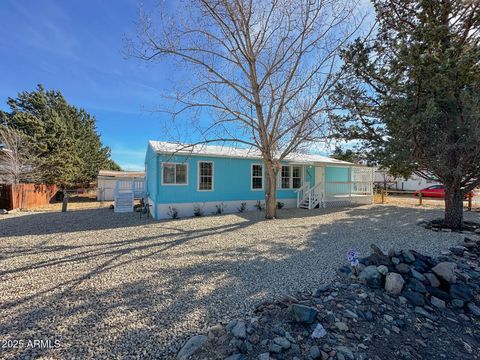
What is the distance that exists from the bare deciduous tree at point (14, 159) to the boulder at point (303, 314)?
18693mm

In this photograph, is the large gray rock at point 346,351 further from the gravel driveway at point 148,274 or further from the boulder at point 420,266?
the boulder at point 420,266

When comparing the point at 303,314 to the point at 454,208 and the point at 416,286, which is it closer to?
the point at 416,286

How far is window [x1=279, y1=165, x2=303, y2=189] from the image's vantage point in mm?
13794

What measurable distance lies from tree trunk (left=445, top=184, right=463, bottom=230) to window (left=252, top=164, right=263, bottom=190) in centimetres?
784

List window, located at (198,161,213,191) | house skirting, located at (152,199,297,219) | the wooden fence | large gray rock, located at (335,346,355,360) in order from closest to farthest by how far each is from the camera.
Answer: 1. large gray rock, located at (335,346,355,360)
2. house skirting, located at (152,199,297,219)
3. window, located at (198,161,213,191)
4. the wooden fence

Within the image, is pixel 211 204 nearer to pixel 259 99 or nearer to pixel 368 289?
pixel 259 99

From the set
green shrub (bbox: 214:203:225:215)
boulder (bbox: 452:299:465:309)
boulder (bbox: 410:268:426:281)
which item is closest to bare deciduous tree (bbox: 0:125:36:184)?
green shrub (bbox: 214:203:225:215)

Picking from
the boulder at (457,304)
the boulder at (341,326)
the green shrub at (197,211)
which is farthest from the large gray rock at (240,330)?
the green shrub at (197,211)

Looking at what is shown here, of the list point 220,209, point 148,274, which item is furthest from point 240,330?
point 220,209

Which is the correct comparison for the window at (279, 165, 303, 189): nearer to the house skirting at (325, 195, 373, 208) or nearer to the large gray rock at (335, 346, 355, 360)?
the house skirting at (325, 195, 373, 208)

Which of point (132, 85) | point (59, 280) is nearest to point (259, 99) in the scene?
point (132, 85)

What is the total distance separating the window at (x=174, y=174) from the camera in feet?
34.3

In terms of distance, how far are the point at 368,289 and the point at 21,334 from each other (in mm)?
4464

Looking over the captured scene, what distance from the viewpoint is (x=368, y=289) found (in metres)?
3.57
